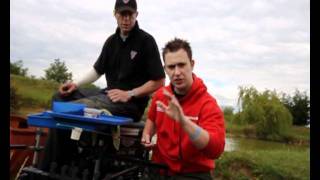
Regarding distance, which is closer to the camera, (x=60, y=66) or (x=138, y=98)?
(x=138, y=98)

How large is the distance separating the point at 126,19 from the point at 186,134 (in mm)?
1196

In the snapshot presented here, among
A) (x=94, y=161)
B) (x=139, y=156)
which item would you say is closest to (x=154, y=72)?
(x=139, y=156)

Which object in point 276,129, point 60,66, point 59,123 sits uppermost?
point 60,66

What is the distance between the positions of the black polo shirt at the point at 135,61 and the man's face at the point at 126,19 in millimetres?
71

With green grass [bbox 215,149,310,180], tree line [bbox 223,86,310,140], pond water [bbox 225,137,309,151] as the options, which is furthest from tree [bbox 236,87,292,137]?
green grass [bbox 215,149,310,180]

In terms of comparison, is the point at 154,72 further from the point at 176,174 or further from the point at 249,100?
the point at 249,100

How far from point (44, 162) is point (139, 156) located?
0.72 metres

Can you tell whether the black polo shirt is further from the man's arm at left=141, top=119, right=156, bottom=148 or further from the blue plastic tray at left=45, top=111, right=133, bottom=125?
the blue plastic tray at left=45, top=111, right=133, bottom=125

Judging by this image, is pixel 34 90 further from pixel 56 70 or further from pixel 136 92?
pixel 136 92

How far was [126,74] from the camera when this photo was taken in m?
3.52

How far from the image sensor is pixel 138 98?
346 cm

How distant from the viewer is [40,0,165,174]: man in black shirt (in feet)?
10.8

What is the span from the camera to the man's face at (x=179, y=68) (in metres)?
2.84

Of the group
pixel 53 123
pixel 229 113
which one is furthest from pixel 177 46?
pixel 229 113
